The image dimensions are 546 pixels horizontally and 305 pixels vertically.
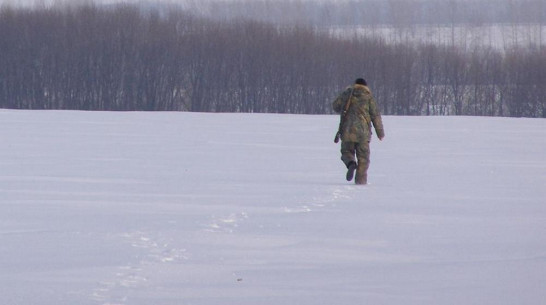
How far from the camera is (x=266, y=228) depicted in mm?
7703

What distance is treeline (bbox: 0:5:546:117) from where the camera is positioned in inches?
2245

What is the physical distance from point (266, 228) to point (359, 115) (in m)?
4.07

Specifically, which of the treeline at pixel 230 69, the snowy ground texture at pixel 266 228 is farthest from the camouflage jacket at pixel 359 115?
the treeline at pixel 230 69

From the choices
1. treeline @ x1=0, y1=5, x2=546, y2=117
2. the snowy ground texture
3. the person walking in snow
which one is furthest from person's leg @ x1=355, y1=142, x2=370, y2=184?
treeline @ x1=0, y1=5, x2=546, y2=117

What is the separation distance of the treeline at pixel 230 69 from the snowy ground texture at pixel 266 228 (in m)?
40.2

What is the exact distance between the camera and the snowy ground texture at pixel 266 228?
5.44 meters

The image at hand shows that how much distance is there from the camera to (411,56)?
59.6 m

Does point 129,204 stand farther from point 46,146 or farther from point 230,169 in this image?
point 46,146

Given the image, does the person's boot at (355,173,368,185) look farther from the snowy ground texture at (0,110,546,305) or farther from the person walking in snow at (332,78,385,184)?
the snowy ground texture at (0,110,546,305)

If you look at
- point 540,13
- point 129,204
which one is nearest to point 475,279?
point 129,204

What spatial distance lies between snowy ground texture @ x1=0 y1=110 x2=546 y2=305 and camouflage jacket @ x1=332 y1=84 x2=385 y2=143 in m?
0.58

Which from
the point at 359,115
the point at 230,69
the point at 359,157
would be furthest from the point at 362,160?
the point at 230,69

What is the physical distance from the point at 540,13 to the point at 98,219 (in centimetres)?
7734

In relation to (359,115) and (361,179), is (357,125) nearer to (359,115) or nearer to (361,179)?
(359,115)
